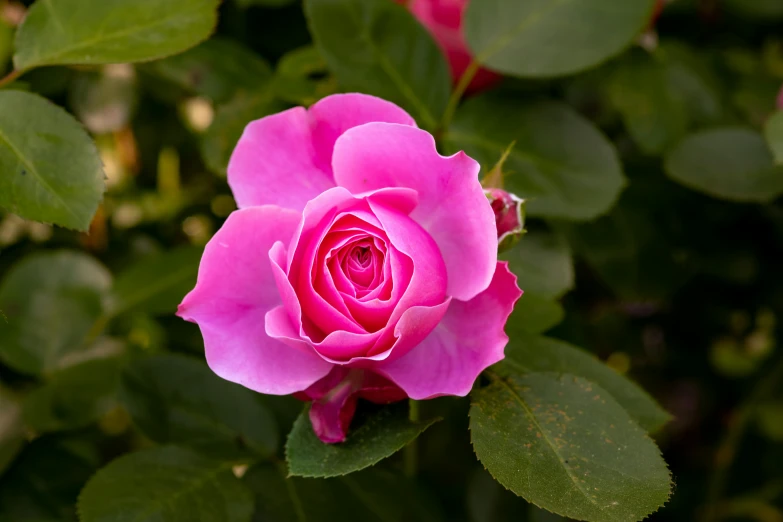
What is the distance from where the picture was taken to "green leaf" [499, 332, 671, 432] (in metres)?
0.58

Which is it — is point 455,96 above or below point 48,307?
above

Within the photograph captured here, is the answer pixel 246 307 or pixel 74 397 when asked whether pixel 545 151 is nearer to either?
pixel 246 307

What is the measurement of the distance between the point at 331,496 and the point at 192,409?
0.15m

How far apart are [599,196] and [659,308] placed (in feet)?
2.33

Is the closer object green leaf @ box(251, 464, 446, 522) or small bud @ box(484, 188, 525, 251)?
small bud @ box(484, 188, 525, 251)

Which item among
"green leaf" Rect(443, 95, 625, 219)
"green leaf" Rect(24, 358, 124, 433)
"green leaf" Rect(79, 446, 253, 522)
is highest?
"green leaf" Rect(443, 95, 625, 219)

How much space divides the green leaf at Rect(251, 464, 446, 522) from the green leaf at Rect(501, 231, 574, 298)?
0.24m

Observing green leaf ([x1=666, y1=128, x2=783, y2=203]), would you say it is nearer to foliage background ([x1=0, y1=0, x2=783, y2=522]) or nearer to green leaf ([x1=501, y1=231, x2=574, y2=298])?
foliage background ([x1=0, y1=0, x2=783, y2=522])

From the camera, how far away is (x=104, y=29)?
62cm

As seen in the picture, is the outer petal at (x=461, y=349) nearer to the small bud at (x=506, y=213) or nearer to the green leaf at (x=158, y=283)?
the small bud at (x=506, y=213)

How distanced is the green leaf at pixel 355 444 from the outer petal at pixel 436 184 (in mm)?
92

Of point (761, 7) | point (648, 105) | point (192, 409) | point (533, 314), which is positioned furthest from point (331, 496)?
point (761, 7)

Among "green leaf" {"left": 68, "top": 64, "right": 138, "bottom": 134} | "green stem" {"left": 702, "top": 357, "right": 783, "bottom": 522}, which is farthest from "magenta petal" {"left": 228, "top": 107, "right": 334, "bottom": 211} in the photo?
"green stem" {"left": 702, "top": 357, "right": 783, "bottom": 522}

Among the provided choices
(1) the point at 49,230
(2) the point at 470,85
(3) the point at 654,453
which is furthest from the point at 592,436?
(1) the point at 49,230
